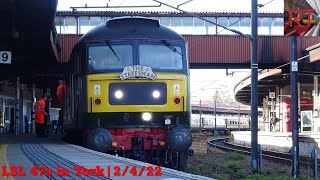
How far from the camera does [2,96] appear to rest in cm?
3262

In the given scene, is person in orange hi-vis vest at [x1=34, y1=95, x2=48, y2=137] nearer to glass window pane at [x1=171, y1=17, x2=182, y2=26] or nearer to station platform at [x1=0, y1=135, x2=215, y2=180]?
station platform at [x1=0, y1=135, x2=215, y2=180]

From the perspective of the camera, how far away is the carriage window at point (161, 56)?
494 inches

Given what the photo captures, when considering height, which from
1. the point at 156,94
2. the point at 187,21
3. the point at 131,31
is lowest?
→ the point at 156,94

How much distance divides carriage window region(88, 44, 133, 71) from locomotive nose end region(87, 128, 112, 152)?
151cm

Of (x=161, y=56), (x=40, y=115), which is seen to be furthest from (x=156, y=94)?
(x=40, y=115)

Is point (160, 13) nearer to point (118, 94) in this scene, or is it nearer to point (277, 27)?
point (277, 27)

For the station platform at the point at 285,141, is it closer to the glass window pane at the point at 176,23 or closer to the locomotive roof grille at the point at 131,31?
the glass window pane at the point at 176,23

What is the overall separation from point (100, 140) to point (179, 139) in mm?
1663

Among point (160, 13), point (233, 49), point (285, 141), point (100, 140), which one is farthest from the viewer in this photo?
point (160, 13)

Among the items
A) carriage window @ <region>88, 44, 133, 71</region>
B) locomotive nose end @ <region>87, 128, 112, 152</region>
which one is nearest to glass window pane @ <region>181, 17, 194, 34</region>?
carriage window @ <region>88, 44, 133, 71</region>

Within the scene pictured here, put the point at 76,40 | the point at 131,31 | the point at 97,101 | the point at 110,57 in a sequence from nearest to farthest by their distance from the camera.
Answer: the point at 97,101, the point at 110,57, the point at 131,31, the point at 76,40

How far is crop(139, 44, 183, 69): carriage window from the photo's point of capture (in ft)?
41.2

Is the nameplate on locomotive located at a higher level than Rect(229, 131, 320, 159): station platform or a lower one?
higher

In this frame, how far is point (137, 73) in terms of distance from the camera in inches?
483
